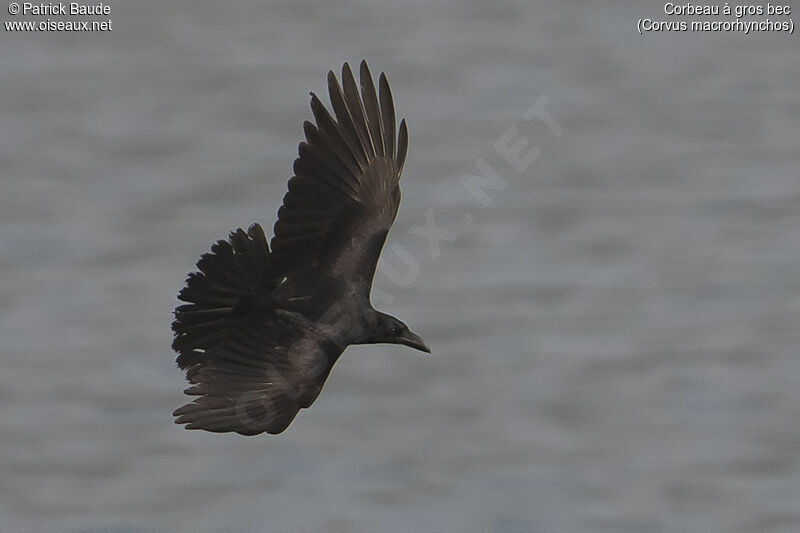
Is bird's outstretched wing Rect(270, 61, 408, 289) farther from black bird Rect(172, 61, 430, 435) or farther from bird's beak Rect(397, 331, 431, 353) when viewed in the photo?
bird's beak Rect(397, 331, 431, 353)

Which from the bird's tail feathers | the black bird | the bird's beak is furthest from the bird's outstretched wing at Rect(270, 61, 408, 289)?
the bird's beak

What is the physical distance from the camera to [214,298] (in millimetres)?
9055

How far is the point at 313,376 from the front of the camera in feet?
27.9

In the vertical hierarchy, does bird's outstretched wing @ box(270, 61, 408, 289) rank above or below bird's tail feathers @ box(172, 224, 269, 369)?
above

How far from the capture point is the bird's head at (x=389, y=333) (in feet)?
30.8

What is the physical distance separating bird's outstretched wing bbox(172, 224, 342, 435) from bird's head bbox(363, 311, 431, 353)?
54cm

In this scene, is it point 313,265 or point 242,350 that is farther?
point 313,265

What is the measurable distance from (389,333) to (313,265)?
65 cm

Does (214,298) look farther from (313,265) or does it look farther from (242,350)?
(313,265)

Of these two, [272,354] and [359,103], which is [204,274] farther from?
[359,103]

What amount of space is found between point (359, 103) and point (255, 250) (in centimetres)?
100

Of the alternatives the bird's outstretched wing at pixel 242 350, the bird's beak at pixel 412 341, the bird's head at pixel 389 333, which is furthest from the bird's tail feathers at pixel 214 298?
the bird's beak at pixel 412 341

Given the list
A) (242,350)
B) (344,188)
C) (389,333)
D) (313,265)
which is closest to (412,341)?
(389,333)

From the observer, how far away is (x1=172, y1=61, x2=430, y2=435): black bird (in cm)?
884
